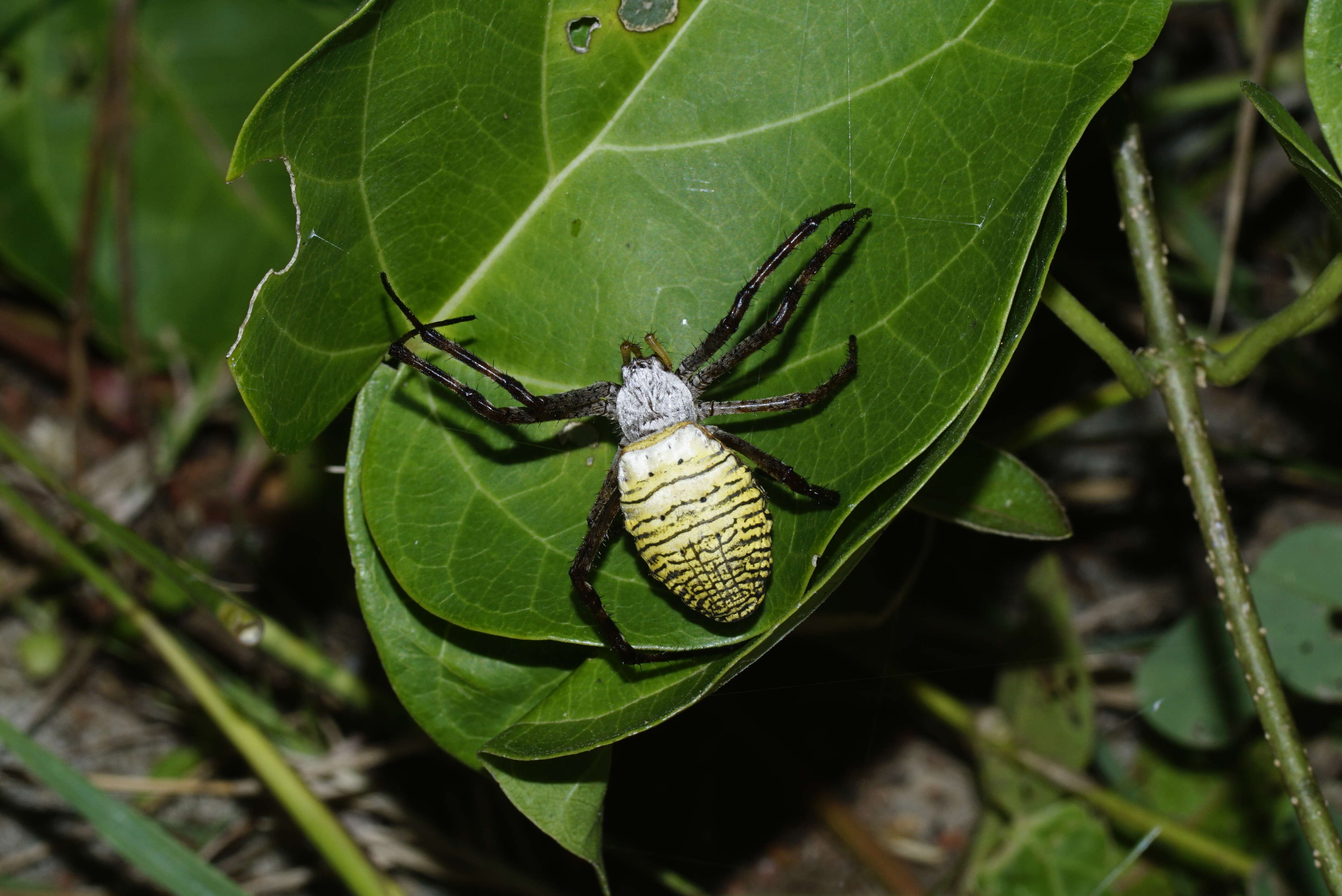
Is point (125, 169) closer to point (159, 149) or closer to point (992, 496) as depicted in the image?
point (159, 149)

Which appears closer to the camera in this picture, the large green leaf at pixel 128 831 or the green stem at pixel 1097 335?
the green stem at pixel 1097 335

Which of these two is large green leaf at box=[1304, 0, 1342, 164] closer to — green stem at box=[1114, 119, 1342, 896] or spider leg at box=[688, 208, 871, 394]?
green stem at box=[1114, 119, 1342, 896]

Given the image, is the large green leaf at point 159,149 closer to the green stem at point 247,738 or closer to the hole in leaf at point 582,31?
the green stem at point 247,738

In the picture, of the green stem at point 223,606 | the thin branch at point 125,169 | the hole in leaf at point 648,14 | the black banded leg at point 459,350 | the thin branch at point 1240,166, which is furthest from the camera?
the thin branch at point 125,169

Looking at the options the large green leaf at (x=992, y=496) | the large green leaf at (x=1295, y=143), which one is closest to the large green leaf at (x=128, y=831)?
the large green leaf at (x=992, y=496)

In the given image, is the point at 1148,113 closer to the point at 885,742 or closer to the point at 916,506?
the point at 916,506

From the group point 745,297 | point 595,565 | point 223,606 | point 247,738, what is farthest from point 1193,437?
point 247,738

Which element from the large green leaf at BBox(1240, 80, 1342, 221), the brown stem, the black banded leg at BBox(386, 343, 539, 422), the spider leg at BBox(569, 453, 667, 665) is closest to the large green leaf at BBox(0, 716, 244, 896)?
the brown stem
